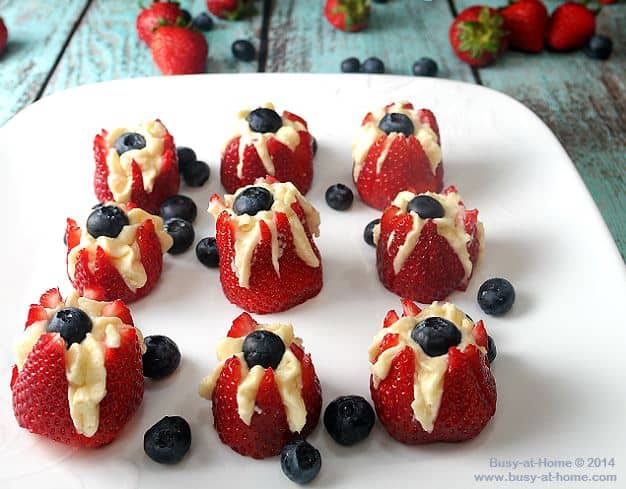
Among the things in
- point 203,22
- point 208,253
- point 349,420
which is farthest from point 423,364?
point 203,22

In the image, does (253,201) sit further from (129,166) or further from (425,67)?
(425,67)

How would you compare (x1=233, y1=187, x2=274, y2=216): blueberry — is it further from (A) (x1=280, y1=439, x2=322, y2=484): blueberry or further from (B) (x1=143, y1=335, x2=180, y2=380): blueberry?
(A) (x1=280, y1=439, x2=322, y2=484): blueberry

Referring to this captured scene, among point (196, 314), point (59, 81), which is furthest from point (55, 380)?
point (59, 81)

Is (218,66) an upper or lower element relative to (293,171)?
lower

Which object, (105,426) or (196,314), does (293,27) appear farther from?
(105,426)

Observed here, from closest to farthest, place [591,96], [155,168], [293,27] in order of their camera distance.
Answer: [155,168]
[591,96]
[293,27]

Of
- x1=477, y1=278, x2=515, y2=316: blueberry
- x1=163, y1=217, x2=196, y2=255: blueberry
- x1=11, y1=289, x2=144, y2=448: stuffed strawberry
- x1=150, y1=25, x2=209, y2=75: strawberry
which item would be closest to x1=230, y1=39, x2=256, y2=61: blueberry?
x1=150, y1=25, x2=209, y2=75: strawberry
